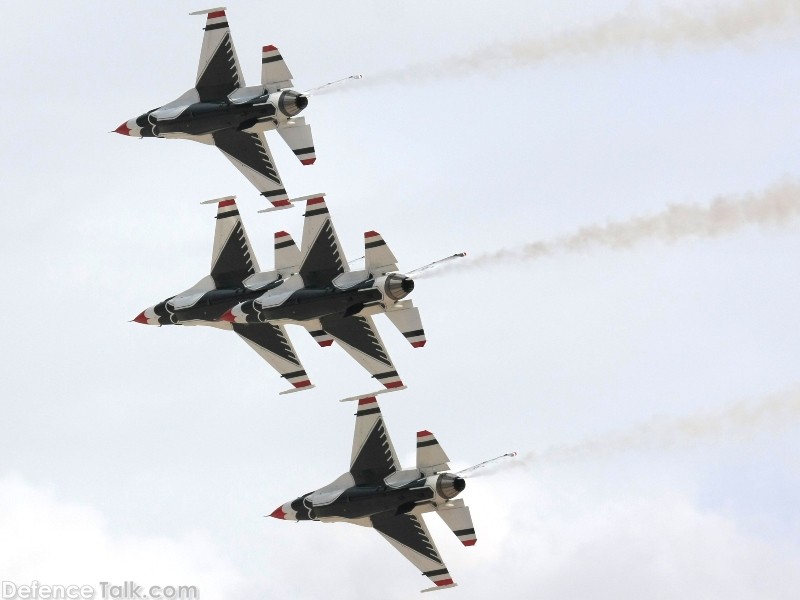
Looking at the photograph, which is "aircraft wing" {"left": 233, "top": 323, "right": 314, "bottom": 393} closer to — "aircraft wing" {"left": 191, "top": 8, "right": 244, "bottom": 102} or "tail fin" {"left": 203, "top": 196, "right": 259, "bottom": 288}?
"tail fin" {"left": 203, "top": 196, "right": 259, "bottom": 288}

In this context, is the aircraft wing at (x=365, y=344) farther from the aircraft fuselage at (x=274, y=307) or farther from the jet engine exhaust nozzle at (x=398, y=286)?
the jet engine exhaust nozzle at (x=398, y=286)

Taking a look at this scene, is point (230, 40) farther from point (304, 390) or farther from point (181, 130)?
point (304, 390)

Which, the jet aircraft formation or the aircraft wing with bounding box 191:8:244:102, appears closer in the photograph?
the jet aircraft formation

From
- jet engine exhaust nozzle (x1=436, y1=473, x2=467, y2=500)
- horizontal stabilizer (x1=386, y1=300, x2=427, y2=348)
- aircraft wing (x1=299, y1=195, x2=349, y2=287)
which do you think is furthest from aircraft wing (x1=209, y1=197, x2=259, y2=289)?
jet engine exhaust nozzle (x1=436, y1=473, x2=467, y2=500)

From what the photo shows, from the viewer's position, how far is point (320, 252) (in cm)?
13212

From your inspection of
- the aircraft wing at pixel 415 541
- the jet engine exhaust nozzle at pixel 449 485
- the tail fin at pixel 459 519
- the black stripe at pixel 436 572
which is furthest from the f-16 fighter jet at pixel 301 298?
the black stripe at pixel 436 572

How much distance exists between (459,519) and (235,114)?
19.2 metres

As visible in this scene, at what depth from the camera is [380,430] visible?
5207 inches

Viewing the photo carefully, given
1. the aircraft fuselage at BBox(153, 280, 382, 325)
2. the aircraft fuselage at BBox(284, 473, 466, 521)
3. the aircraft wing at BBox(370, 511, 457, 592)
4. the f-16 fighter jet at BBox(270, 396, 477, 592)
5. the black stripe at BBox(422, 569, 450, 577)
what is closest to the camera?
the aircraft fuselage at BBox(284, 473, 466, 521)

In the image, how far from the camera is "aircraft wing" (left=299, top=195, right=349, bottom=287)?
132 metres

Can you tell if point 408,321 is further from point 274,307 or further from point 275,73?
point 275,73

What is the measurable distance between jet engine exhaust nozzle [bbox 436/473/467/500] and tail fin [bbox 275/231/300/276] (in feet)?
37.8

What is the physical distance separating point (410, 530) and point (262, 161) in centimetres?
1687

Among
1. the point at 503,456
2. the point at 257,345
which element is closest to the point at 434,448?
the point at 503,456
